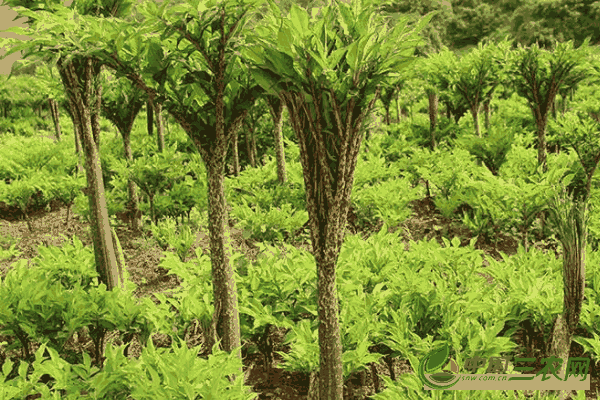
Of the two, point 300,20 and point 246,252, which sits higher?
point 300,20

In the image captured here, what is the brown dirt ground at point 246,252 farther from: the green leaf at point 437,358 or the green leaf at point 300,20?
the green leaf at point 300,20

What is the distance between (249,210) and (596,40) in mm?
27261

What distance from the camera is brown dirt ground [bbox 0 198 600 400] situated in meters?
4.55

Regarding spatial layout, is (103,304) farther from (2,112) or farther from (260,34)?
(2,112)

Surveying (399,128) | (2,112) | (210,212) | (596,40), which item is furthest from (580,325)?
(596,40)

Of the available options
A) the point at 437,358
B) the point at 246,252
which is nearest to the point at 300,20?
the point at 437,358

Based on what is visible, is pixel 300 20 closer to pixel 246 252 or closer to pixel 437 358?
pixel 437 358

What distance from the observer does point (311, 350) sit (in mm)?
3961

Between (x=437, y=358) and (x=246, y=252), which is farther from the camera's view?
(x=246, y=252)

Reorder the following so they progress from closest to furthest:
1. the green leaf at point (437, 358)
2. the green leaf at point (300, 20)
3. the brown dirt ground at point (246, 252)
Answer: the green leaf at point (300, 20)
the green leaf at point (437, 358)
the brown dirt ground at point (246, 252)

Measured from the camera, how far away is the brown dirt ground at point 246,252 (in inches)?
179

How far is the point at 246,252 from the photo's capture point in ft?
26.8

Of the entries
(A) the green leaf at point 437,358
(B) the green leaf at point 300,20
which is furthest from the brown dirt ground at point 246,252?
(B) the green leaf at point 300,20

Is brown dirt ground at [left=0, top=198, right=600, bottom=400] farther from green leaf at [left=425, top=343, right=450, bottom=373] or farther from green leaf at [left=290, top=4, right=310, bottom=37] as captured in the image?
green leaf at [left=290, top=4, right=310, bottom=37]
